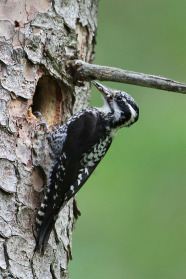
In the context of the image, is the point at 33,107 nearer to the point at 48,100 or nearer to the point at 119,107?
the point at 48,100

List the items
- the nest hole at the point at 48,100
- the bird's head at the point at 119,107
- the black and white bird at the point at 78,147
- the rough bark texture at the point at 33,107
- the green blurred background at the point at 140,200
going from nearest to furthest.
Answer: the rough bark texture at the point at 33,107 → the black and white bird at the point at 78,147 → the nest hole at the point at 48,100 → the bird's head at the point at 119,107 → the green blurred background at the point at 140,200

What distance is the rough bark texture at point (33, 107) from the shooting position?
4738 mm

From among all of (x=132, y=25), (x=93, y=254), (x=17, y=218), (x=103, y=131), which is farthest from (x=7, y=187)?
(x=132, y=25)

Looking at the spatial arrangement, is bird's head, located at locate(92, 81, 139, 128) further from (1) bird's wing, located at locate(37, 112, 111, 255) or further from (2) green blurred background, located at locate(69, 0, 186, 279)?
(2) green blurred background, located at locate(69, 0, 186, 279)

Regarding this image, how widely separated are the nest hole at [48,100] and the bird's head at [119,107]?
1.66 feet

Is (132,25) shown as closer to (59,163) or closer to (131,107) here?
(131,107)

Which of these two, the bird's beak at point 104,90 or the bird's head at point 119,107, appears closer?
the bird's head at point 119,107

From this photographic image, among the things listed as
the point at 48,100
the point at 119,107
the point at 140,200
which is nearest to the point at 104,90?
the point at 119,107

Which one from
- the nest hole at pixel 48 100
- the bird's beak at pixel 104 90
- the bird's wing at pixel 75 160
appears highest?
the bird's beak at pixel 104 90

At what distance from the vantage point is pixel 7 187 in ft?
15.5

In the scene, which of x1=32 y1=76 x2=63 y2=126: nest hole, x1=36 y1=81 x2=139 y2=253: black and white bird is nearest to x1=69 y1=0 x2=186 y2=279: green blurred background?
x1=36 y1=81 x2=139 y2=253: black and white bird

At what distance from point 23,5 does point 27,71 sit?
1.70 ft

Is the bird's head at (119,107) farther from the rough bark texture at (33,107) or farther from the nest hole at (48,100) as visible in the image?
the nest hole at (48,100)

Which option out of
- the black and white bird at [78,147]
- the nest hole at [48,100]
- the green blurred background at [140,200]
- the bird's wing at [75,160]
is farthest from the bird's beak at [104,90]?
the green blurred background at [140,200]
